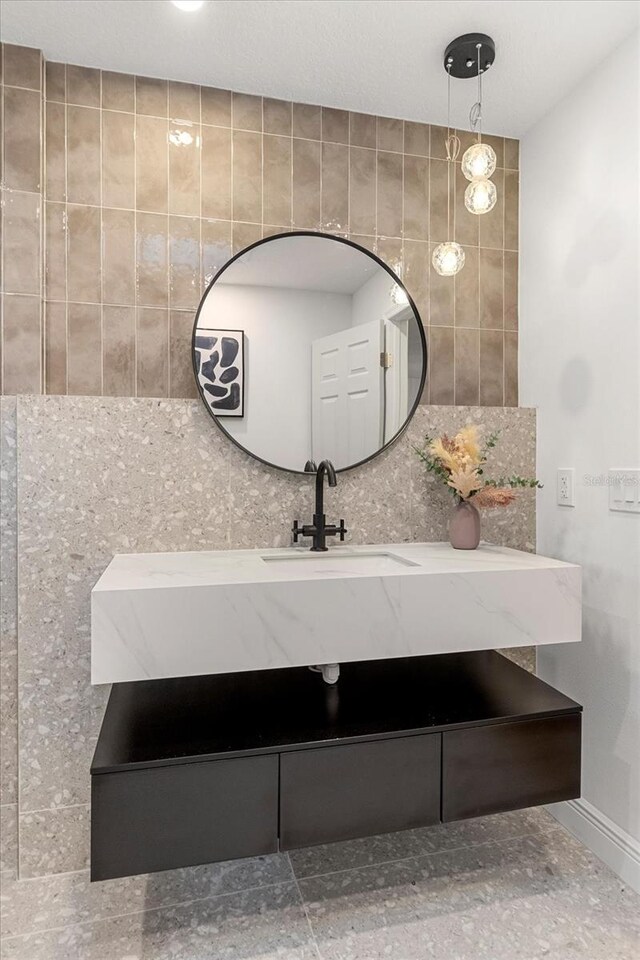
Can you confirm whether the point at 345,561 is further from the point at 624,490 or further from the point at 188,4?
the point at 188,4

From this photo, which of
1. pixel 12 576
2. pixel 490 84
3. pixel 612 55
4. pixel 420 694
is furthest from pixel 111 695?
pixel 612 55

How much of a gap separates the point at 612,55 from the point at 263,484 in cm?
165

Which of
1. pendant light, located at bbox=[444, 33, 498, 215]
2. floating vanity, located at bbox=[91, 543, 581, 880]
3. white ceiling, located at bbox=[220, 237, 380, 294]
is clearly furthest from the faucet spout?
pendant light, located at bbox=[444, 33, 498, 215]

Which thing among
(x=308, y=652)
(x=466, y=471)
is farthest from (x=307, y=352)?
(x=308, y=652)

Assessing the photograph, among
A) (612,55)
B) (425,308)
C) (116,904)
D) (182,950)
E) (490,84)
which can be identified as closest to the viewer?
(182,950)

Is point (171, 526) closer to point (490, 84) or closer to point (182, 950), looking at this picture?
point (182, 950)

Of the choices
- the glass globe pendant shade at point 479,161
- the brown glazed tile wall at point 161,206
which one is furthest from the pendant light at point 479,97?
the brown glazed tile wall at point 161,206

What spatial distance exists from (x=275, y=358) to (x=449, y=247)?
0.62 m

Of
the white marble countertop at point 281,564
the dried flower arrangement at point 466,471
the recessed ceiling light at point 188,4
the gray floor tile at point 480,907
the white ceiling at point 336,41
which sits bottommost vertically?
the gray floor tile at point 480,907

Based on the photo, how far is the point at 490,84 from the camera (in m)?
1.92

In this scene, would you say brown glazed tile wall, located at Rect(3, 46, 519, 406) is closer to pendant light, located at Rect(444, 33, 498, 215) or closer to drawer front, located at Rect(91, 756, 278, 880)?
pendant light, located at Rect(444, 33, 498, 215)

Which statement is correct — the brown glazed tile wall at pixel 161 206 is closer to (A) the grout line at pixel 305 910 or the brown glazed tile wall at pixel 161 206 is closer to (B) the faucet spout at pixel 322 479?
(B) the faucet spout at pixel 322 479

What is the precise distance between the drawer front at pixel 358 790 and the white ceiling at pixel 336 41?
1.90 m

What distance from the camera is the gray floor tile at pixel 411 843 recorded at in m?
1.82
